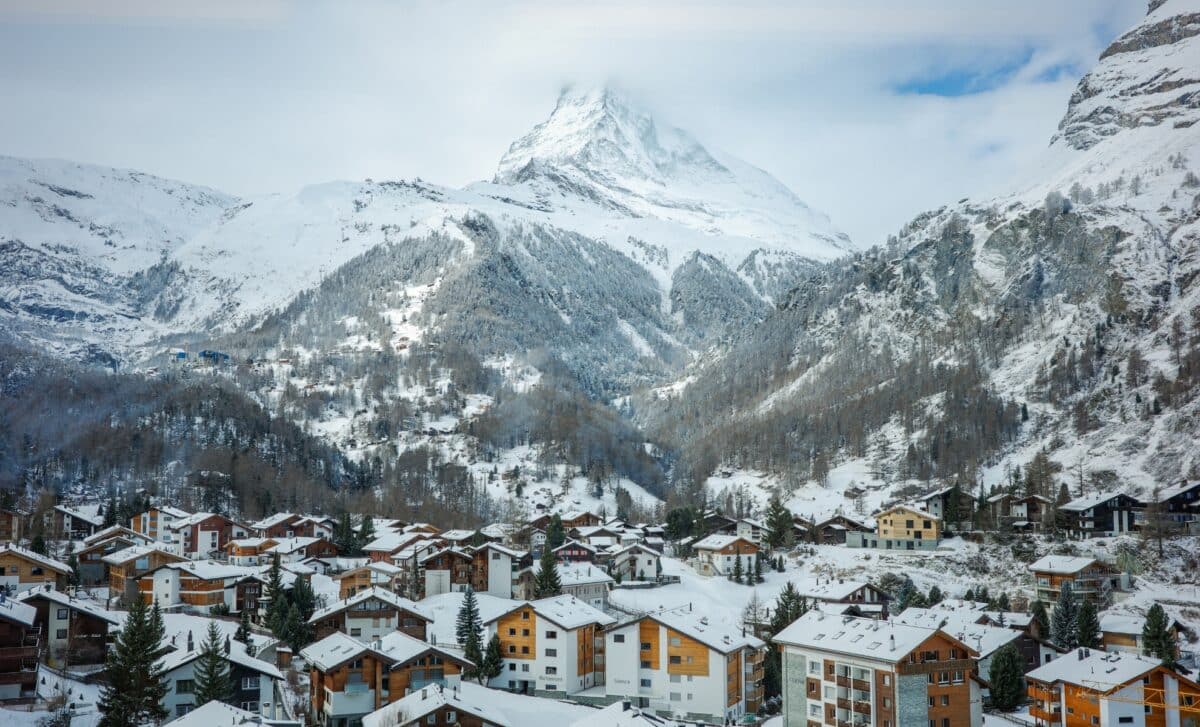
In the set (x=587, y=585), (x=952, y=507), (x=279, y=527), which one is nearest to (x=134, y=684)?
(x=587, y=585)

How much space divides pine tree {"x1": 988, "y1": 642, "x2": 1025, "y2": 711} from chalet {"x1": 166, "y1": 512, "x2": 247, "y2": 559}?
66591 millimetres

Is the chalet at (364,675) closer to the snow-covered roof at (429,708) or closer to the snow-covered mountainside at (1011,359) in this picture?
the snow-covered roof at (429,708)

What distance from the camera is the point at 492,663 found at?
189 feet

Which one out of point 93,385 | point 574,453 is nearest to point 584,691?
point 574,453

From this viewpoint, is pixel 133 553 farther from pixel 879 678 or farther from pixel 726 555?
pixel 879 678

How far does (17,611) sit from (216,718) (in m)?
15.4

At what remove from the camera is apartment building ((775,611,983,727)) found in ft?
156

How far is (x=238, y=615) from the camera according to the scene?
235 feet

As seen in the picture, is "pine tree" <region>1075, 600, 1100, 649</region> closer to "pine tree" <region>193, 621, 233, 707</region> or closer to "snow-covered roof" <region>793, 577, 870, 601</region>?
"snow-covered roof" <region>793, 577, 870, 601</region>

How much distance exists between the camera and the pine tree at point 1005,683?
53.0 m

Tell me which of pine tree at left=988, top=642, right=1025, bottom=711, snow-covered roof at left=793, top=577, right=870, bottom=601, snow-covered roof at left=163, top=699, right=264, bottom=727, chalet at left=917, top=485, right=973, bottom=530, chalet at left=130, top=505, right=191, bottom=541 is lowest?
pine tree at left=988, top=642, right=1025, bottom=711

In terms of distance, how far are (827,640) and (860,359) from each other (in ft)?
430

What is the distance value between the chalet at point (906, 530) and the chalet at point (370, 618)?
43.8 m

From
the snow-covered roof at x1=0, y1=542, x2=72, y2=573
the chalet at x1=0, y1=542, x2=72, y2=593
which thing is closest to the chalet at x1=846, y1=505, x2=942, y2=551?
the snow-covered roof at x1=0, y1=542, x2=72, y2=573
